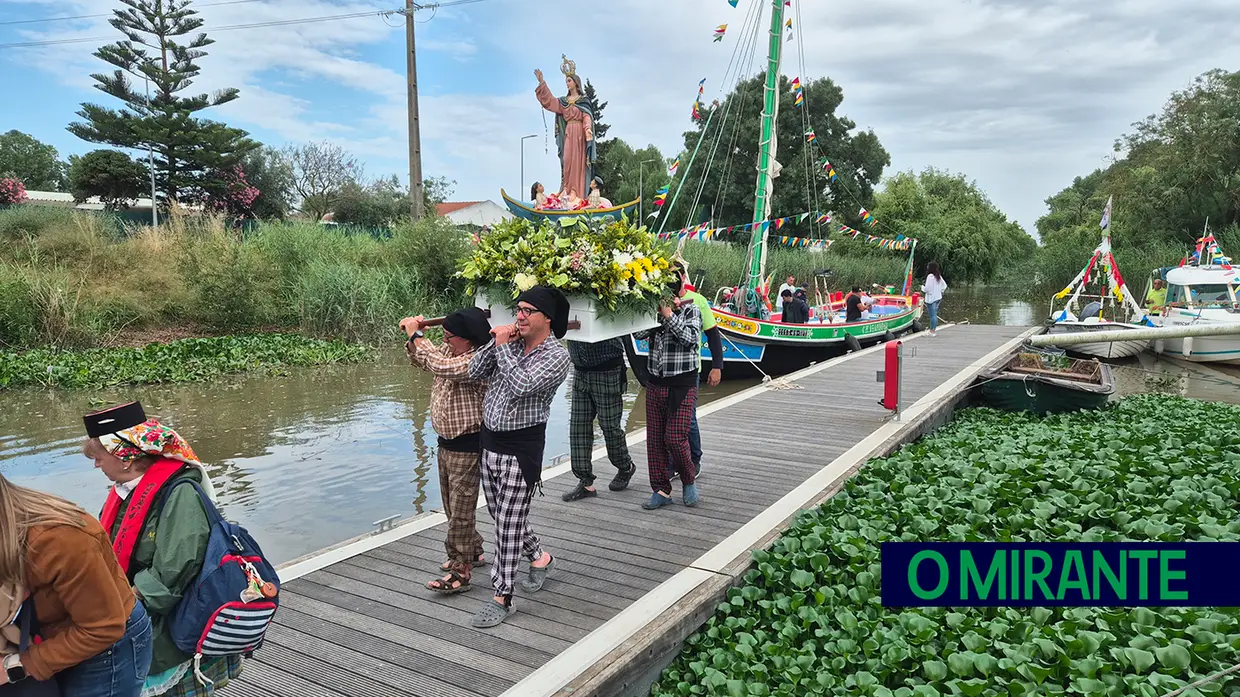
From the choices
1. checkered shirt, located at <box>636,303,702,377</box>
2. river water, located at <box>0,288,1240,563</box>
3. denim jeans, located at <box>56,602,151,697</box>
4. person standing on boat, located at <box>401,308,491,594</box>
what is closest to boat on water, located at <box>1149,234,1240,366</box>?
river water, located at <box>0,288,1240,563</box>

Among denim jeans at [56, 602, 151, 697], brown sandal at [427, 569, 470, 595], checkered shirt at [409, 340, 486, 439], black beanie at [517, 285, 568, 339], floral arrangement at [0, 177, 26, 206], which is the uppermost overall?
floral arrangement at [0, 177, 26, 206]

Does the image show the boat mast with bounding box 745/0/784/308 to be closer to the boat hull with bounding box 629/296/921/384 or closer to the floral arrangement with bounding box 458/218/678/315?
the boat hull with bounding box 629/296/921/384

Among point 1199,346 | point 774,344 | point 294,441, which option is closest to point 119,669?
point 294,441

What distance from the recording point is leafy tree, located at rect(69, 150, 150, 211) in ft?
95.8

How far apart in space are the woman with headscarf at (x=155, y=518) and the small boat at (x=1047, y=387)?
1064cm

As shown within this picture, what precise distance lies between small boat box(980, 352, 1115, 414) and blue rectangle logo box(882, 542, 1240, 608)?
362 inches

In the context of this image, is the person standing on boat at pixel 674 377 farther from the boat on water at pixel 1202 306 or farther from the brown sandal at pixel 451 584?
the boat on water at pixel 1202 306

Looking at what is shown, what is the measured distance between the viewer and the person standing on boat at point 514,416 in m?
3.95

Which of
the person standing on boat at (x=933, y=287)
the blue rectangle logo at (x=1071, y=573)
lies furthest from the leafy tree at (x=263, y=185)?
the blue rectangle logo at (x=1071, y=573)

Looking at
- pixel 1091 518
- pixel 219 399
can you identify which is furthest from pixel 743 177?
pixel 1091 518

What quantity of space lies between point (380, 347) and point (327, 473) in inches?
394

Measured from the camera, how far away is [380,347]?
18578 millimetres

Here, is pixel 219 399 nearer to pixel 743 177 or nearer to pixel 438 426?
pixel 438 426

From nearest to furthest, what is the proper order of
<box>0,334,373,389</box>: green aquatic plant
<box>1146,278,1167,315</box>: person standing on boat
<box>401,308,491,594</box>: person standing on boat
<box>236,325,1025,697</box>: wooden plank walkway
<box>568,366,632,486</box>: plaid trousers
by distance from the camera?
<box>236,325,1025,697</box>: wooden plank walkway, <box>401,308,491,594</box>: person standing on boat, <box>568,366,632,486</box>: plaid trousers, <box>0,334,373,389</box>: green aquatic plant, <box>1146,278,1167,315</box>: person standing on boat
